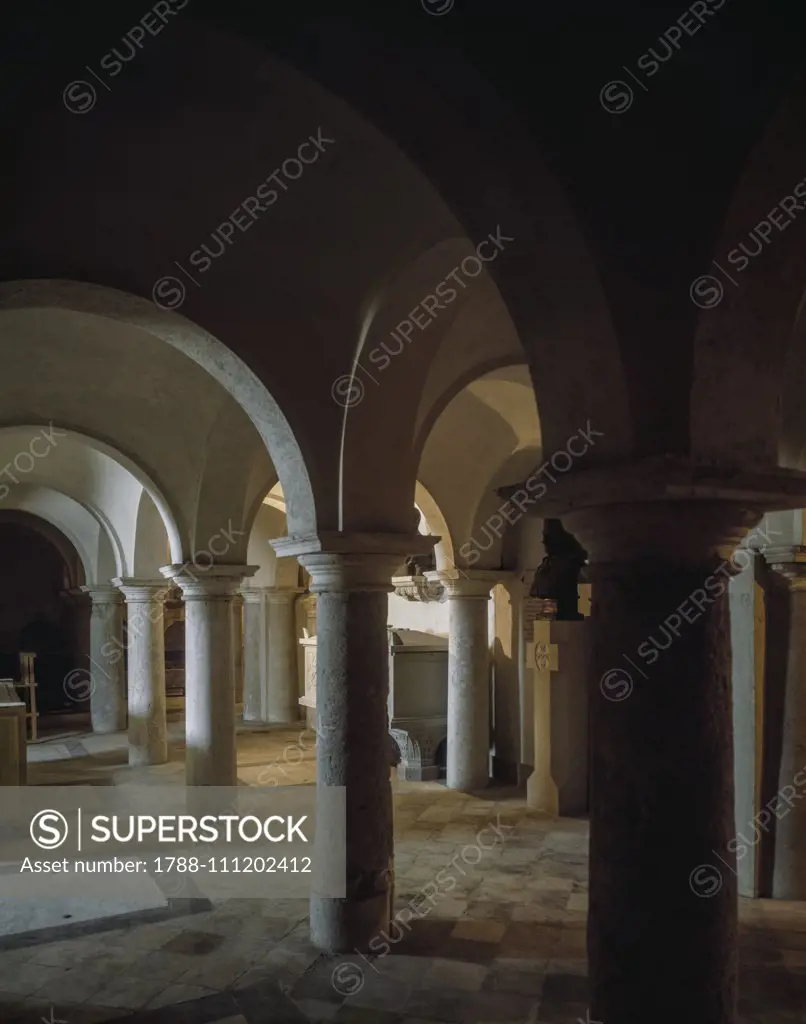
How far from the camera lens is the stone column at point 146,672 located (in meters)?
10.9

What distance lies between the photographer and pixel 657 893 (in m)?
2.60

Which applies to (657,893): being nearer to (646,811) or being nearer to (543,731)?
(646,811)

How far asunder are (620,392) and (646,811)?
1.28 metres

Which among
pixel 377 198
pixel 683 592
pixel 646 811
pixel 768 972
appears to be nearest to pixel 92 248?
pixel 377 198
